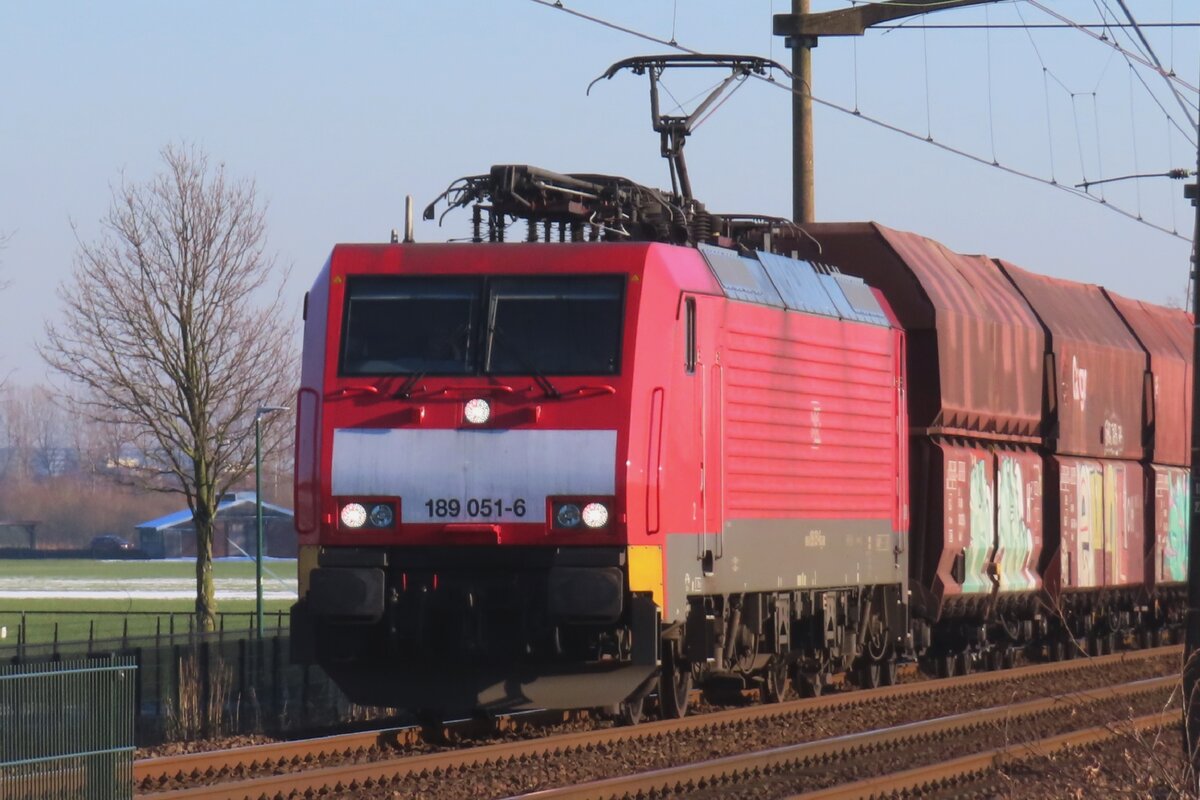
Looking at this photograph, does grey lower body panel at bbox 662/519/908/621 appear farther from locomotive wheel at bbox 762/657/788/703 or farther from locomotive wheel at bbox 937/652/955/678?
locomotive wheel at bbox 937/652/955/678

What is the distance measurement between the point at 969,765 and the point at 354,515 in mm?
4479

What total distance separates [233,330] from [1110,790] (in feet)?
74.1

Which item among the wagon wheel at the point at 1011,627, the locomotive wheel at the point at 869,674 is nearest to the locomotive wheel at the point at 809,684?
the locomotive wheel at the point at 869,674

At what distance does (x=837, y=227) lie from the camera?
1933 centimetres

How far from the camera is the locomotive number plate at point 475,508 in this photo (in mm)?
12555

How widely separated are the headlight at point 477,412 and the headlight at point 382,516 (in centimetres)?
81

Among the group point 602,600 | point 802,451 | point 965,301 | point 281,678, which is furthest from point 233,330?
point 602,600

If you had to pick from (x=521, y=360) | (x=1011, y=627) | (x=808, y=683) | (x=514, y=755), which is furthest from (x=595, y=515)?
(x=1011, y=627)

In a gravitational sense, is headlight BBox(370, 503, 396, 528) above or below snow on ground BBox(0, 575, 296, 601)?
above

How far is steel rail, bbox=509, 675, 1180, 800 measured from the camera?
1087cm

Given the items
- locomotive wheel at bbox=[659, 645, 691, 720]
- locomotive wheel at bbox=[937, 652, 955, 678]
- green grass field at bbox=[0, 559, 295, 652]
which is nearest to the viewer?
locomotive wheel at bbox=[659, 645, 691, 720]

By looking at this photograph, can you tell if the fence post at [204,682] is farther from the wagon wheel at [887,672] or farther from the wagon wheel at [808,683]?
the wagon wheel at [887,672]

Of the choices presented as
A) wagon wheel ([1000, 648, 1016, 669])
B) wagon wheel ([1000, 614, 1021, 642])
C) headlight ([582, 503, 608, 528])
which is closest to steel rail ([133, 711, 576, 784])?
headlight ([582, 503, 608, 528])

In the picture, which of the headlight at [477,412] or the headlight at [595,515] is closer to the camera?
the headlight at [595,515]
